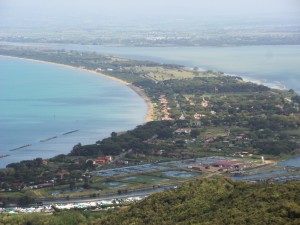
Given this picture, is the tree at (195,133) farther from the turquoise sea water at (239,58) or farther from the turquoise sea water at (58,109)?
the turquoise sea water at (239,58)

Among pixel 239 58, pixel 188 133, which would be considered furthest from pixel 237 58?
pixel 188 133

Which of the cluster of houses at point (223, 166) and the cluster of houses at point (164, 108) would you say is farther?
the cluster of houses at point (164, 108)

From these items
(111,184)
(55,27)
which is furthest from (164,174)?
(55,27)

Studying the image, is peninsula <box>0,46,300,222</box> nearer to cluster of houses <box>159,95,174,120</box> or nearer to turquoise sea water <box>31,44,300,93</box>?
cluster of houses <box>159,95,174,120</box>

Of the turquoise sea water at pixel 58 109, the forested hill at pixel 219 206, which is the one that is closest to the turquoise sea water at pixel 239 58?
the turquoise sea water at pixel 58 109

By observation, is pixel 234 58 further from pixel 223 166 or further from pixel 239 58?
pixel 223 166

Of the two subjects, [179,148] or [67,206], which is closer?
[67,206]

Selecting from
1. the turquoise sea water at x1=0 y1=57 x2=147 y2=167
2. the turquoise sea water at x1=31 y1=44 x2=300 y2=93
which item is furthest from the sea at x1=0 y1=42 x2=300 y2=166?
the turquoise sea water at x1=0 y1=57 x2=147 y2=167
